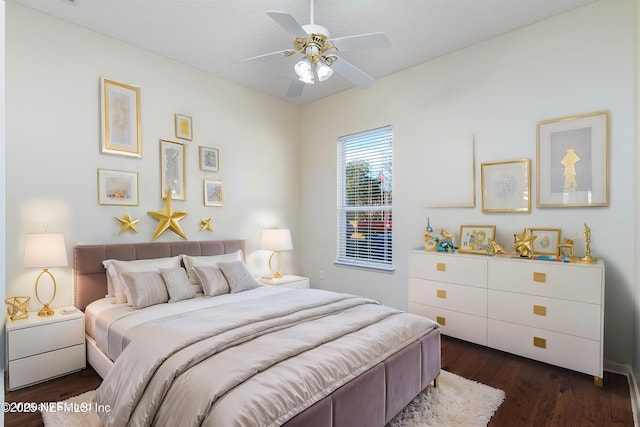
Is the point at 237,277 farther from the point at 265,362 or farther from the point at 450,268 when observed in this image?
the point at 450,268

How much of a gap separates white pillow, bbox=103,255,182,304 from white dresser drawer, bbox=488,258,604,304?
3006 millimetres

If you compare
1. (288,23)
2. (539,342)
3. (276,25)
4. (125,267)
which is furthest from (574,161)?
(125,267)

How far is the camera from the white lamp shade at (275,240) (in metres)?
4.26

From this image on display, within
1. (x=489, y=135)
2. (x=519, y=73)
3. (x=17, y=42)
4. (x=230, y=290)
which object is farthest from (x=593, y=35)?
(x=17, y=42)

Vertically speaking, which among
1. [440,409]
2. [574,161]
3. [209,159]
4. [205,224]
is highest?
[209,159]

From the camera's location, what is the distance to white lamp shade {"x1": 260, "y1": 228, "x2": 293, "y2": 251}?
426 cm

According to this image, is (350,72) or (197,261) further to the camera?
(197,261)

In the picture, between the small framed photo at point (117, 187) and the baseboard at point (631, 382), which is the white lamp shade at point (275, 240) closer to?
the small framed photo at point (117, 187)

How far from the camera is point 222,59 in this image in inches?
145

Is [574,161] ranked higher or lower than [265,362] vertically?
higher

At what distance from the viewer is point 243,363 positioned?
1591 mm

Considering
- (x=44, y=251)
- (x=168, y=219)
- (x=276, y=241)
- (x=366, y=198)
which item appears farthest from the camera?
(x=366, y=198)

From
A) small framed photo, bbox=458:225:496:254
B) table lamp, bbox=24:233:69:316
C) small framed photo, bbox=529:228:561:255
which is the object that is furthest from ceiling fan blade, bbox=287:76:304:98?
small framed photo, bbox=529:228:561:255

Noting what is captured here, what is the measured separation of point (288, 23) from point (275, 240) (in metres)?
2.67
